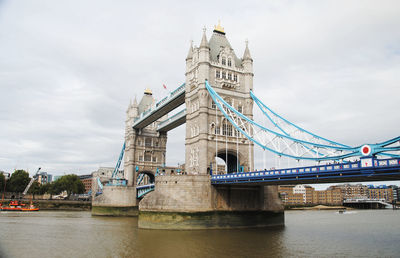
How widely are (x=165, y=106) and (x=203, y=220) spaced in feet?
77.7

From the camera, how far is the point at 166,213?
105 feet

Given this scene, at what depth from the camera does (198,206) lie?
32125 mm

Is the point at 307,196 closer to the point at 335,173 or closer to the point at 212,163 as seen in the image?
the point at 212,163

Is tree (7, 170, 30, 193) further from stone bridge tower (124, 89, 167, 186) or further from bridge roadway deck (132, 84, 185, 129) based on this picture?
bridge roadway deck (132, 84, 185, 129)

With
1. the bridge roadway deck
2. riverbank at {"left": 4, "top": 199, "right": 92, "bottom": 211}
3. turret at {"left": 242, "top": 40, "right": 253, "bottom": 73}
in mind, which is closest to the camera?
turret at {"left": 242, "top": 40, "right": 253, "bottom": 73}

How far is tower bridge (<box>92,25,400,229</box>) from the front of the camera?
24.7 metres

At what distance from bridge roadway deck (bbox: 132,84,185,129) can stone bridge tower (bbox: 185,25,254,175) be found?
14.9 ft

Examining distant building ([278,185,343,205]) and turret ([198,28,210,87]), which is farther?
A: distant building ([278,185,343,205])

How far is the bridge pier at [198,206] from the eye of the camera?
31.8m

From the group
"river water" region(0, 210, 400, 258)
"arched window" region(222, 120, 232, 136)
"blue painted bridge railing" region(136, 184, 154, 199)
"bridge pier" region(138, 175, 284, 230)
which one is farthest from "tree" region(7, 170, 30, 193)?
"arched window" region(222, 120, 232, 136)

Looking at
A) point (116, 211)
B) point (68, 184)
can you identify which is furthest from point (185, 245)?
point (68, 184)

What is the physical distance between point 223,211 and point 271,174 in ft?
25.3

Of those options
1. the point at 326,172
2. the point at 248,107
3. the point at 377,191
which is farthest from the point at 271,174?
the point at 377,191

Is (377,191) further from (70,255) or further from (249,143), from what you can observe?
(70,255)
